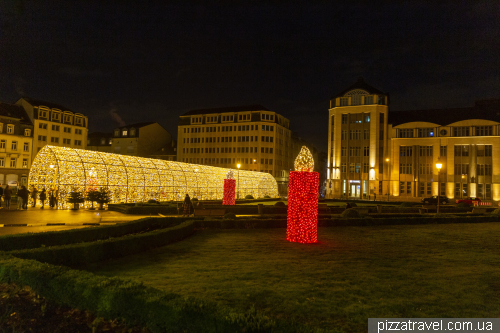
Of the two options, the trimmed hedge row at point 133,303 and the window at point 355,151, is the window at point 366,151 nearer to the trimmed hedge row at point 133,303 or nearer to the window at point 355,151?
the window at point 355,151

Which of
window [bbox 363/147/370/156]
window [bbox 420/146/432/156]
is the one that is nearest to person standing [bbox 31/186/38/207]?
window [bbox 363/147/370/156]

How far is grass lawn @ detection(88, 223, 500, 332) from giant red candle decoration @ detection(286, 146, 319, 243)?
0.58 meters

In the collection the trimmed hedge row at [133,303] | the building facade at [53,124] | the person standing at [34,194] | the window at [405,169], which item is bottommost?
the trimmed hedge row at [133,303]

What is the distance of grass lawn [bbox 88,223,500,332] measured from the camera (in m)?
6.93

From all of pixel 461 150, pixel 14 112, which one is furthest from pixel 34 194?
pixel 461 150

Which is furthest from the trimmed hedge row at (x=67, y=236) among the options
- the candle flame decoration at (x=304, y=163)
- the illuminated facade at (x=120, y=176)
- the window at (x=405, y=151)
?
the window at (x=405, y=151)

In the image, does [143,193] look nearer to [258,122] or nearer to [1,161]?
[1,161]

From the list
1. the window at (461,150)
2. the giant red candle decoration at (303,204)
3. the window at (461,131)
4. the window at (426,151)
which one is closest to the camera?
the giant red candle decoration at (303,204)

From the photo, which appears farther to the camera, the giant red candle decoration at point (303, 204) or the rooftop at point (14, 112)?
the rooftop at point (14, 112)

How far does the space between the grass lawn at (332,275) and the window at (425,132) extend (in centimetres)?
5745

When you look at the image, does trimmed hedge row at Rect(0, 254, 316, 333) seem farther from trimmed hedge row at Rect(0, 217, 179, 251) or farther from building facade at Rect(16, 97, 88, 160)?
building facade at Rect(16, 97, 88, 160)

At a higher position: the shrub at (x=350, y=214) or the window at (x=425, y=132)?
the window at (x=425, y=132)

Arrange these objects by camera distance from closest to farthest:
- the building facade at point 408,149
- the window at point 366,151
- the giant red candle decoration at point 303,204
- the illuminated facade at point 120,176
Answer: the giant red candle decoration at point 303,204, the illuminated facade at point 120,176, the building facade at point 408,149, the window at point 366,151

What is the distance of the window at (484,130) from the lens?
207 ft
